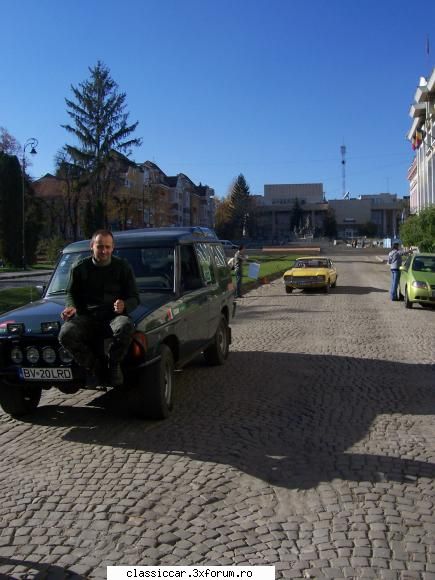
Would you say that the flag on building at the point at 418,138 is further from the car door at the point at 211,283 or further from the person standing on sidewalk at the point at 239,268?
the car door at the point at 211,283

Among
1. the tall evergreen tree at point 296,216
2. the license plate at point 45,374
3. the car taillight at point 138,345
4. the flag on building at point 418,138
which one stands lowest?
the license plate at point 45,374

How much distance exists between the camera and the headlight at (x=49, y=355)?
18.3ft

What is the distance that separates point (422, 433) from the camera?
5.57m

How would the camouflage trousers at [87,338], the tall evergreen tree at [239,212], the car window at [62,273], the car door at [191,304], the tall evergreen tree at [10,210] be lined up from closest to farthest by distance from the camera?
the camouflage trousers at [87,338], the car door at [191,304], the car window at [62,273], the tall evergreen tree at [10,210], the tall evergreen tree at [239,212]

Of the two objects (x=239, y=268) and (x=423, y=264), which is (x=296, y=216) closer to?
(x=239, y=268)

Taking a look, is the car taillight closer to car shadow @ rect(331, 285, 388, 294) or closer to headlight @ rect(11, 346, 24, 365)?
headlight @ rect(11, 346, 24, 365)

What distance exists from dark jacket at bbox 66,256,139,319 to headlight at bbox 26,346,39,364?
0.53 metres

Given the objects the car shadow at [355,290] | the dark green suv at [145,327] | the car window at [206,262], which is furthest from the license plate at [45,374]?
the car shadow at [355,290]

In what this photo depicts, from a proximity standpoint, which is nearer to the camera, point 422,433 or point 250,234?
point 422,433

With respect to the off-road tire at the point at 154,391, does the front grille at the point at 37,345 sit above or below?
above

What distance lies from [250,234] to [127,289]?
454ft

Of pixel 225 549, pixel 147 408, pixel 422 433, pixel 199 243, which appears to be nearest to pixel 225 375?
pixel 199 243

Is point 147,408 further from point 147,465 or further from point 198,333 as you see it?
point 198,333

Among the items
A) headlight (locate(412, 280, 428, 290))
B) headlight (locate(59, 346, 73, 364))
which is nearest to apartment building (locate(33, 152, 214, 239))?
headlight (locate(412, 280, 428, 290))
